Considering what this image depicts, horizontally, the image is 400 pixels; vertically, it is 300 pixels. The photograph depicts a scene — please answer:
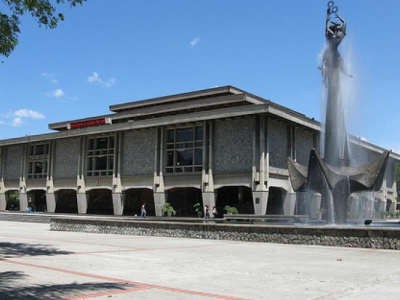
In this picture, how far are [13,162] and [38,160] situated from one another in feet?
19.0

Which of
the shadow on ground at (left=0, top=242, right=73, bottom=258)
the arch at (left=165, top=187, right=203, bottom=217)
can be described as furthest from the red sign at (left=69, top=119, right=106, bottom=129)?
the shadow on ground at (left=0, top=242, right=73, bottom=258)

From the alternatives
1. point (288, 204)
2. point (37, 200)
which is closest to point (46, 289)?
point (288, 204)

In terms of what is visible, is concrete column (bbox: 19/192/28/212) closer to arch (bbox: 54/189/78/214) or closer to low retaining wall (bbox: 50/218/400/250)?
arch (bbox: 54/189/78/214)

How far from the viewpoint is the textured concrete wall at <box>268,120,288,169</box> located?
38.7 m

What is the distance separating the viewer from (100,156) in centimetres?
4900

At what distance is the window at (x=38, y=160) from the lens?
54.1 meters

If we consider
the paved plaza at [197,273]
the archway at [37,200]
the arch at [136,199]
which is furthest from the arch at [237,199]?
the paved plaza at [197,273]

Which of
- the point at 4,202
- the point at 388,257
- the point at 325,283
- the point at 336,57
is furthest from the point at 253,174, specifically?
the point at 4,202

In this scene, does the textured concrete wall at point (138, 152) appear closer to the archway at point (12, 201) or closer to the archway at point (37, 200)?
the archway at point (37, 200)

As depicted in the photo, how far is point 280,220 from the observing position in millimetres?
30188

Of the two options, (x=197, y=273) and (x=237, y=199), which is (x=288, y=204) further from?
(x=197, y=273)

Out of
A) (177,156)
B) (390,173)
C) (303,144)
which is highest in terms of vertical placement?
(303,144)

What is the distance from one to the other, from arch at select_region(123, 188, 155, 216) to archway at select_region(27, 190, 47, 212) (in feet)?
47.0

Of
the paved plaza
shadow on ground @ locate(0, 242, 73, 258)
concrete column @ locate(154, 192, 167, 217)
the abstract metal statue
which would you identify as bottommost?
→ shadow on ground @ locate(0, 242, 73, 258)
